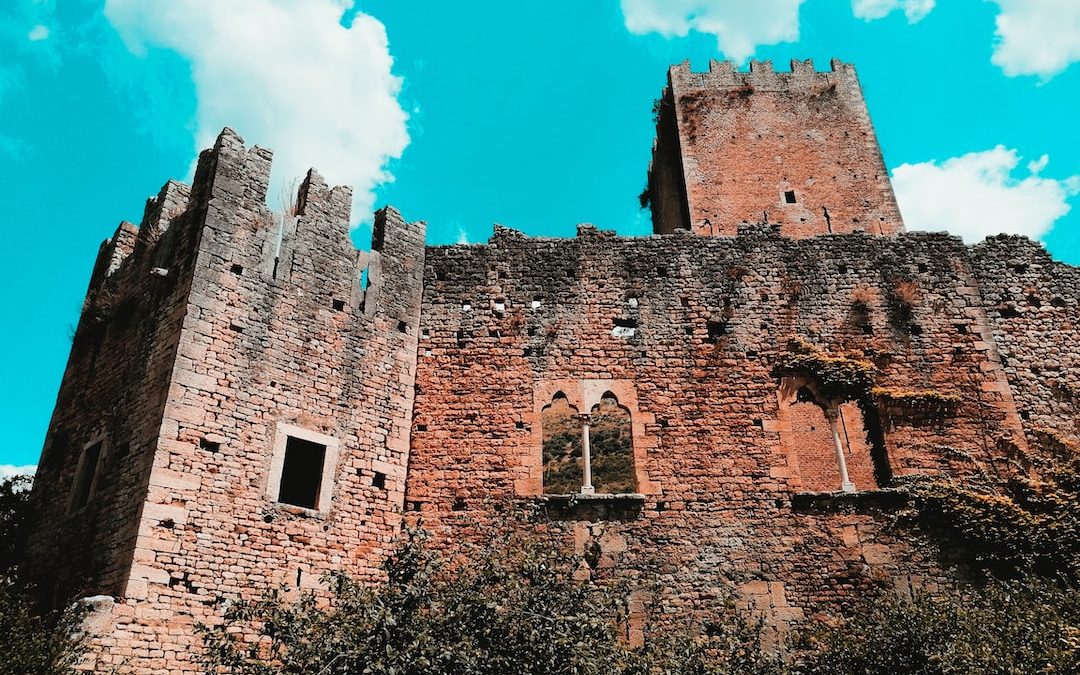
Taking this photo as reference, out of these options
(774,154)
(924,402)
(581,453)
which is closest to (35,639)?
(924,402)

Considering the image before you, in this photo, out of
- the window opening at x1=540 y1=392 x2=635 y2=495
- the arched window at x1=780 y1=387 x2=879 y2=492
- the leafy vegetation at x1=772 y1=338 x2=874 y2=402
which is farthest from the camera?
the window opening at x1=540 y1=392 x2=635 y2=495

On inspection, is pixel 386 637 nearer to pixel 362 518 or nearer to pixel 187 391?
pixel 362 518

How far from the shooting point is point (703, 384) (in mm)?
12273

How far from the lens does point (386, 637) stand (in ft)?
23.0

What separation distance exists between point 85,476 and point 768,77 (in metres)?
20.8

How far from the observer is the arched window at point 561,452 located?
877 inches

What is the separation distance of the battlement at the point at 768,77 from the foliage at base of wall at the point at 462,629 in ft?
64.9

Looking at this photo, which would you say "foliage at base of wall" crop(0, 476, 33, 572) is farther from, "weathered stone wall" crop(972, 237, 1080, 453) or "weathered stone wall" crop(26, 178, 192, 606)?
"weathered stone wall" crop(972, 237, 1080, 453)

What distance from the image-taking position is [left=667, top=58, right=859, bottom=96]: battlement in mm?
24469

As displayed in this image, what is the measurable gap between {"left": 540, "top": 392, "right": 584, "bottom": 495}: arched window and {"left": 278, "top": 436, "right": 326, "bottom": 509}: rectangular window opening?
10035 millimetres

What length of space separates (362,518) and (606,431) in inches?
560

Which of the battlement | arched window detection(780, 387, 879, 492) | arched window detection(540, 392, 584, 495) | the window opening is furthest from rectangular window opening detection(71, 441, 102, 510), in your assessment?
the battlement

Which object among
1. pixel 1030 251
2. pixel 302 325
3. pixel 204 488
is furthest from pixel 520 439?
pixel 1030 251

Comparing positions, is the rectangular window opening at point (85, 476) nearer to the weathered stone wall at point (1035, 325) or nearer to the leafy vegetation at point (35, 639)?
the leafy vegetation at point (35, 639)
